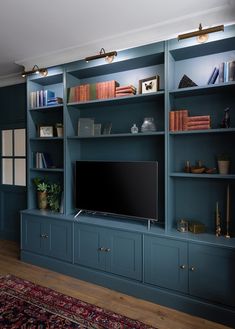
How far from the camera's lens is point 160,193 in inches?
108

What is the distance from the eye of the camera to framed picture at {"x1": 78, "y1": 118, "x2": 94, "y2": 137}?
9.75 feet

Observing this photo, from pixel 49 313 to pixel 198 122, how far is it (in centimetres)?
219

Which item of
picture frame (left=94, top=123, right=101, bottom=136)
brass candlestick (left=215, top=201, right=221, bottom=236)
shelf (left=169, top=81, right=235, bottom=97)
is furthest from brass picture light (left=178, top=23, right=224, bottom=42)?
brass candlestick (left=215, top=201, right=221, bottom=236)

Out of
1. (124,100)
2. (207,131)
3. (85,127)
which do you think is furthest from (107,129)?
(207,131)

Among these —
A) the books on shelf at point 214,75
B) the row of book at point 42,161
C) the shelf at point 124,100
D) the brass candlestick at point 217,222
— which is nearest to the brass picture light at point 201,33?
the books on shelf at point 214,75

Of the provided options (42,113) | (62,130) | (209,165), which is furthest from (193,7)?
(42,113)

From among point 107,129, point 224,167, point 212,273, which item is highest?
point 107,129

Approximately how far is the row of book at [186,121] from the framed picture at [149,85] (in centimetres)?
37

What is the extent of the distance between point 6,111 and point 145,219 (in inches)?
116

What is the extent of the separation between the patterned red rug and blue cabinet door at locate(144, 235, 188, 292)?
1.45 feet

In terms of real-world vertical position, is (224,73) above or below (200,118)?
above

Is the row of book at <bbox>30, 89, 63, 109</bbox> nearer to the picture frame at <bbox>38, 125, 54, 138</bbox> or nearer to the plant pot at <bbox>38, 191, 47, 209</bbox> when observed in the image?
the picture frame at <bbox>38, 125, 54, 138</bbox>

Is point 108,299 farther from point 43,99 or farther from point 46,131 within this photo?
point 43,99

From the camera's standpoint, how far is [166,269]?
235 centimetres
